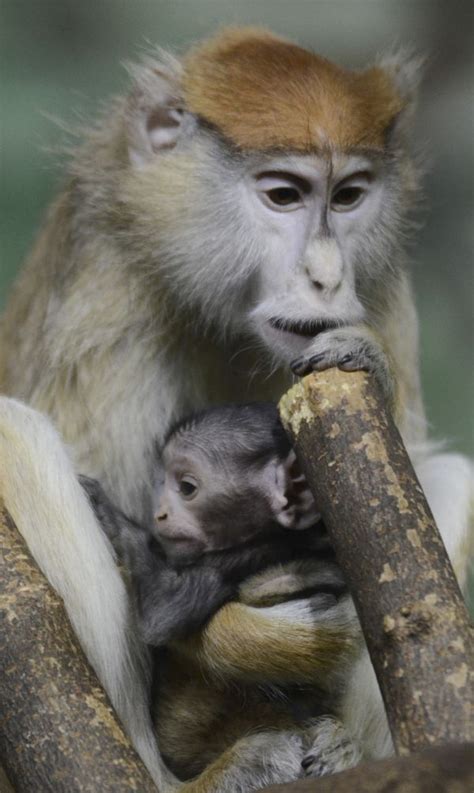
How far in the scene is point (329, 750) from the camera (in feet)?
10.5

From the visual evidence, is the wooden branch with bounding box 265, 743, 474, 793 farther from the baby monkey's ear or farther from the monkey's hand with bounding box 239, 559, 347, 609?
the baby monkey's ear

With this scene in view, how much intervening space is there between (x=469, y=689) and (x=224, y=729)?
1.36 metres

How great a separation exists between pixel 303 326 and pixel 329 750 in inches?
47.5

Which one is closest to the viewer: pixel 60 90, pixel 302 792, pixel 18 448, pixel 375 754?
pixel 302 792

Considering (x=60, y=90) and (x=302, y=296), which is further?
(x=60, y=90)

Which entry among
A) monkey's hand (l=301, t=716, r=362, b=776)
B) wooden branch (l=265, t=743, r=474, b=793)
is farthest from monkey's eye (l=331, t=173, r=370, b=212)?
wooden branch (l=265, t=743, r=474, b=793)

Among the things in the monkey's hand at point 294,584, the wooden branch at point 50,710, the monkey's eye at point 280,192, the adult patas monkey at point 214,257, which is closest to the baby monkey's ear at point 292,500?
the monkey's hand at point 294,584

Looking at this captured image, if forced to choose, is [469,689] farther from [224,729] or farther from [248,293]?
[248,293]

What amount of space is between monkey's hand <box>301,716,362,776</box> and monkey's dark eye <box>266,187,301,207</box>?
1.55 meters

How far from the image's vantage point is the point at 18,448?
3.22 m

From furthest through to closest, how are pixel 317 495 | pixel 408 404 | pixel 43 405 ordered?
pixel 408 404
pixel 43 405
pixel 317 495

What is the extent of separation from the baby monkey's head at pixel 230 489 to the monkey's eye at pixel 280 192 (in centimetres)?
64

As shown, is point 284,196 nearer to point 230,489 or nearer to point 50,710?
point 230,489

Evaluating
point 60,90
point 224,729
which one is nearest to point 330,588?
point 224,729
